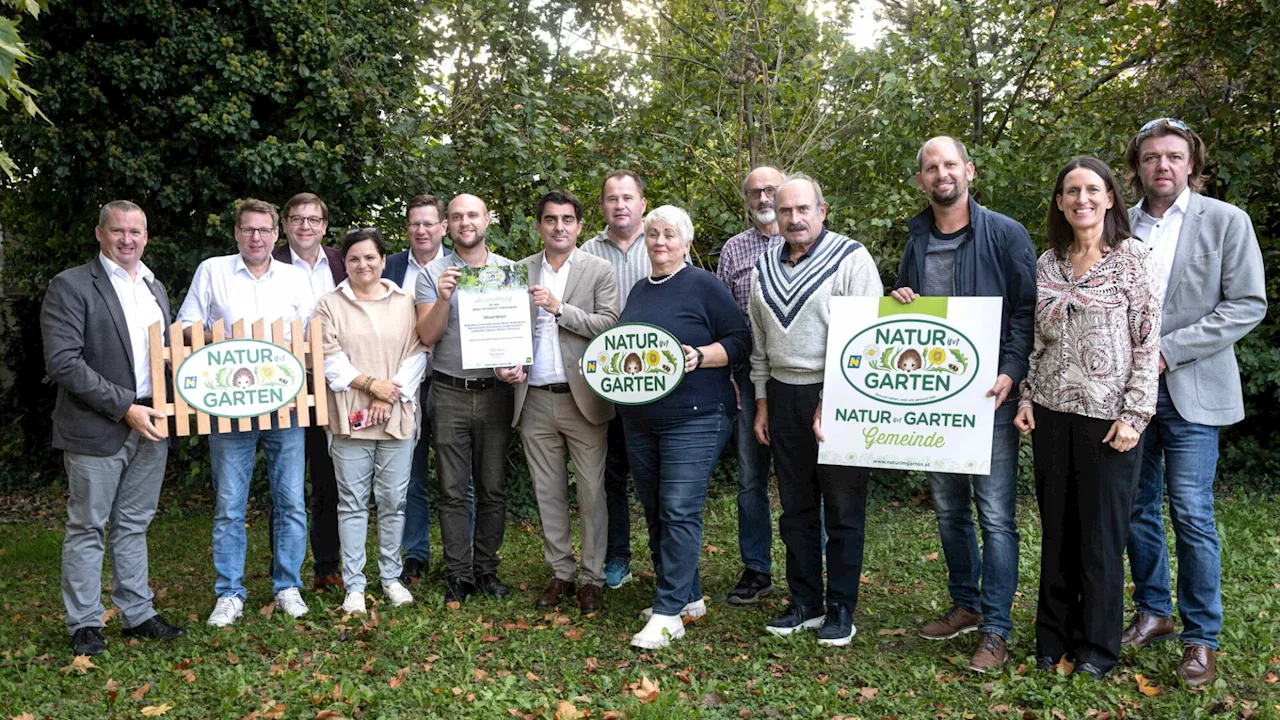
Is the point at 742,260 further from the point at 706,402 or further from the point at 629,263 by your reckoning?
the point at 706,402

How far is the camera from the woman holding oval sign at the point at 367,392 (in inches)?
204

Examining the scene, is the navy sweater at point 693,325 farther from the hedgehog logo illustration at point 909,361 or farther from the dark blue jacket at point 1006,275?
the dark blue jacket at point 1006,275

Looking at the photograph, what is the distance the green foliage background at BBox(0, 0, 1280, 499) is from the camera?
778 cm

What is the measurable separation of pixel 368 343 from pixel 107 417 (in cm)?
127

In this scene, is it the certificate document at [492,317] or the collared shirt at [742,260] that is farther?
the collared shirt at [742,260]

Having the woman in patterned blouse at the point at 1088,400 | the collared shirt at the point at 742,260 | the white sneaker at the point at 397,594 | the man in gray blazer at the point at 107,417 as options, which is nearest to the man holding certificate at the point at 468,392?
the white sneaker at the point at 397,594

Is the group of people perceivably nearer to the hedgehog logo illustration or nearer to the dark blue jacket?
the dark blue jacket

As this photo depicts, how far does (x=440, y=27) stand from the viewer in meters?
8.96

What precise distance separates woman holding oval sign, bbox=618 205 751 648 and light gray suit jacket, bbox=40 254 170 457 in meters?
2.39

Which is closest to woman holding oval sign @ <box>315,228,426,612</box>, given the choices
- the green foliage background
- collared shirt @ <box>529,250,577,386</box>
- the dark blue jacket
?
collared shirt @ <box>529,250,577,386</box>

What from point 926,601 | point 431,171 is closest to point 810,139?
point 431,171

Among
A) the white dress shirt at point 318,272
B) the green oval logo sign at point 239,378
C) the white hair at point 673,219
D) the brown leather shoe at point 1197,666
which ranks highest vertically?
the white hair at point 673,219

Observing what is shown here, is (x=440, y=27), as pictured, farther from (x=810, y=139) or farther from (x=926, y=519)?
(x=926, y=519)

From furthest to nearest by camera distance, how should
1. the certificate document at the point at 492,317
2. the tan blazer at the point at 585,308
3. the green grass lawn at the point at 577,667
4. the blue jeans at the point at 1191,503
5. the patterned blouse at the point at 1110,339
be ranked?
the tan blazer at the point at 585,308
the certificate document at the point at 492,317
the blue jeans at the point at 1191,503
the green grass lawn at the point at 577,667
the patterned blouse at the point at 1110,339
